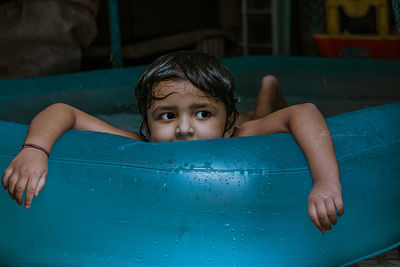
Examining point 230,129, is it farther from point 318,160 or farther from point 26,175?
point 26,175

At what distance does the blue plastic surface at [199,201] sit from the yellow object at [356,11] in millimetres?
2894

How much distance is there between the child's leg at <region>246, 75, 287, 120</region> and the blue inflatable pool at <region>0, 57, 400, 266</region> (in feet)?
2.32

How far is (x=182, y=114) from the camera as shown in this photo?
3.86ft

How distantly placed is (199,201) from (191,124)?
0.25 m

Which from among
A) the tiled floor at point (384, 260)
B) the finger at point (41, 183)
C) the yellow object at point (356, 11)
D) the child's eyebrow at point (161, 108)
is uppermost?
the child's eyebrow at point (161, 108)

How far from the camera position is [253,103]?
2.31 m

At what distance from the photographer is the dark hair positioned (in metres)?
1.22

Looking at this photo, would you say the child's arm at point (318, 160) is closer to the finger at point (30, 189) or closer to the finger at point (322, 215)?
the finger at point (322, 215)

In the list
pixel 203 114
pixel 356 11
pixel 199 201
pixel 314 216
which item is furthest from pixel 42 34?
pixel 356 11

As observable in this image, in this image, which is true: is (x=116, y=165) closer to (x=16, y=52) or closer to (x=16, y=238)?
(x=16, y=238)

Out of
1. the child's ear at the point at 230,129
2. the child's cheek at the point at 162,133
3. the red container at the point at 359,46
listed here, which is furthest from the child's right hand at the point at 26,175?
the red container at the point at 359,46

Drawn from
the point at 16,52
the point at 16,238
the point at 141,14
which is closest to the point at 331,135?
the point at 16,238

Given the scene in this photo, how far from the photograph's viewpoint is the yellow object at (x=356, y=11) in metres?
3.77

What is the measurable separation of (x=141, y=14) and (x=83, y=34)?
971 mm
